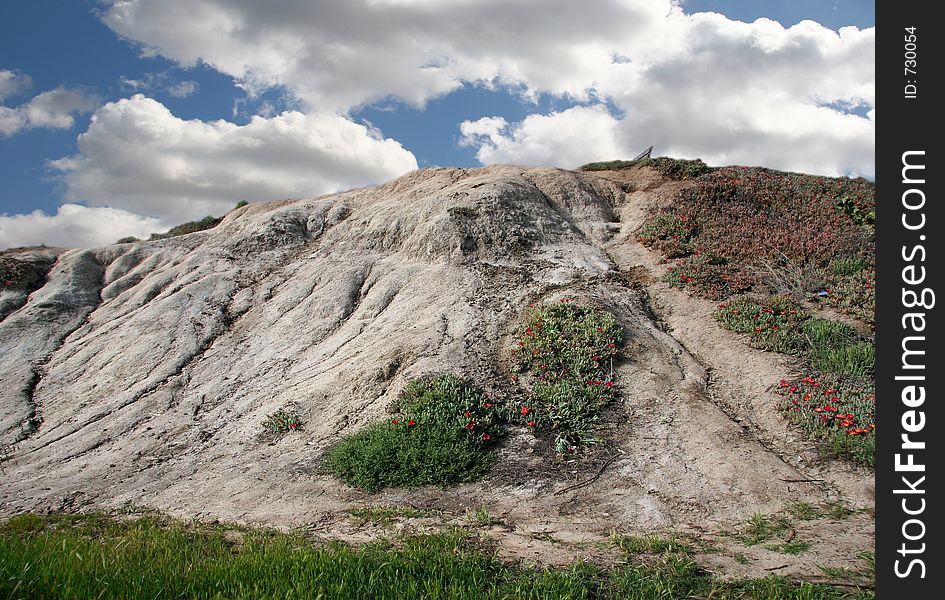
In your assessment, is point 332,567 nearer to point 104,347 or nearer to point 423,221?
point 423,221

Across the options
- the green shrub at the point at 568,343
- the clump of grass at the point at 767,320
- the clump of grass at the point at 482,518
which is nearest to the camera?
the clump of grass at the point at 482,518

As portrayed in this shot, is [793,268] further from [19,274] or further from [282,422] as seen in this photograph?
[19,274]

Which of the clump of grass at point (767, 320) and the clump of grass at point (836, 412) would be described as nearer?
the clump of grass at point (836, 412)

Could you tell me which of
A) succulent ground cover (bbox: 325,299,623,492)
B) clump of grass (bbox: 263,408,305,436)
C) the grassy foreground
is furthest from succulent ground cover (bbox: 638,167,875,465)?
clump of grass (bbox: 263,408,305,436)

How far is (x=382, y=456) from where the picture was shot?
10375 mm

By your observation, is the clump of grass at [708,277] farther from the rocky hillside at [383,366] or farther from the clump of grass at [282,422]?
the clump of grass at [282,422]

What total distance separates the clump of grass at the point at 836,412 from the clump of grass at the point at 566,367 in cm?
353

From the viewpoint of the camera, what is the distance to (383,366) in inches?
539

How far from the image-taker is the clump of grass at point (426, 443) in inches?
395

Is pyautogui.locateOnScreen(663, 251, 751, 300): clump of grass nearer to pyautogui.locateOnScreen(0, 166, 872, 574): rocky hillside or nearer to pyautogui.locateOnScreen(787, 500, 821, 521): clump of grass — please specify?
pyautogui.locateOnScreen(0, 166, 872, 574): rocky hillside

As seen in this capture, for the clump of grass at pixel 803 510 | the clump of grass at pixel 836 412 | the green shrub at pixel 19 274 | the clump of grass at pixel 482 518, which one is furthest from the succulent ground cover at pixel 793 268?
the green shrub at pixel 19 274

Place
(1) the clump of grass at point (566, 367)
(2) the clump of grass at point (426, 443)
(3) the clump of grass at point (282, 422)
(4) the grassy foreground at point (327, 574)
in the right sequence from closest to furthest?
(4) the grassy foreground at point (327, 574), (2) the clump of grass at point (426, 443), (1) the clump of grass at point (566, 367), (3) the clump of grass at point (282, 422)
